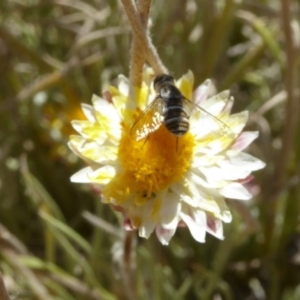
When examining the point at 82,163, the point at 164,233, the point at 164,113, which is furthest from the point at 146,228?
the point at 82,163

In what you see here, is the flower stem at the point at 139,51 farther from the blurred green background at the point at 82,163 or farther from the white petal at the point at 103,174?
the blurred green background at the point at 82,163

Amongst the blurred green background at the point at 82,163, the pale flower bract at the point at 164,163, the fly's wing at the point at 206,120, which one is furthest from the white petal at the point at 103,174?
the blurred green background at the point at 82,163

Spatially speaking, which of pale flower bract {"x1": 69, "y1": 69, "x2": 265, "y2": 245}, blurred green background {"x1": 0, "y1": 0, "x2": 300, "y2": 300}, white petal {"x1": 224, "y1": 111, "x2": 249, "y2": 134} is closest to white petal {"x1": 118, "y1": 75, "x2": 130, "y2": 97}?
pale flower bract {"x1": 69, "y1": 69, "x2": 265, "y2": 245}

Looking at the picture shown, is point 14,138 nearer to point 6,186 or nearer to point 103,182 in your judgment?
point 6,186

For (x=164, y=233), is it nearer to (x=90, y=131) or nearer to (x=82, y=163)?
(x=90, y=131)

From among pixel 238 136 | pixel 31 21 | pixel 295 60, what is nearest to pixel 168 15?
pixel 295 60
